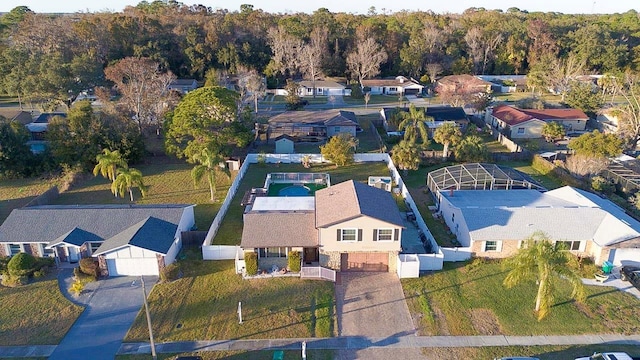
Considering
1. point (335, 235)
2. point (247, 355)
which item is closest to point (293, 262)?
point (335, 235)

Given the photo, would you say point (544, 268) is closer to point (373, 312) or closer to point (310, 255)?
point (373, 312)

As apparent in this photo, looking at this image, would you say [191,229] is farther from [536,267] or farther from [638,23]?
[638,23]

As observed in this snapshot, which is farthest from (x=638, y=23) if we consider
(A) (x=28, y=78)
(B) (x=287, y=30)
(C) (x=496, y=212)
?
(A) (x=28, y=78)

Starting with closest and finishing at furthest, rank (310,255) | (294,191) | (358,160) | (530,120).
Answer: (310,255) → (294,191) → (358,160) → (530,120)

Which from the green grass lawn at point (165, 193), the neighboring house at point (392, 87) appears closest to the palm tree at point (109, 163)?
the green grass lawn at point (165, 193)

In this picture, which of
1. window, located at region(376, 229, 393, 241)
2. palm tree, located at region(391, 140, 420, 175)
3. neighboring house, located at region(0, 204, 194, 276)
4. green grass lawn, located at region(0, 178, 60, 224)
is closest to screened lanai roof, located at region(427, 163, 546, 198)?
palm tree, located at region(391, 140, 420, 175)

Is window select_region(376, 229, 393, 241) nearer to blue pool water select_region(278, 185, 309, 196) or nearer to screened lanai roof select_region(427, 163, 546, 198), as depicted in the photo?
screened lanai roof select_region(427, 163, 546, 198)

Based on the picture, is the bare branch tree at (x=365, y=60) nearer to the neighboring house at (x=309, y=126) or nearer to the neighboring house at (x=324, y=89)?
the neighboring house at (x=324, y=89)
